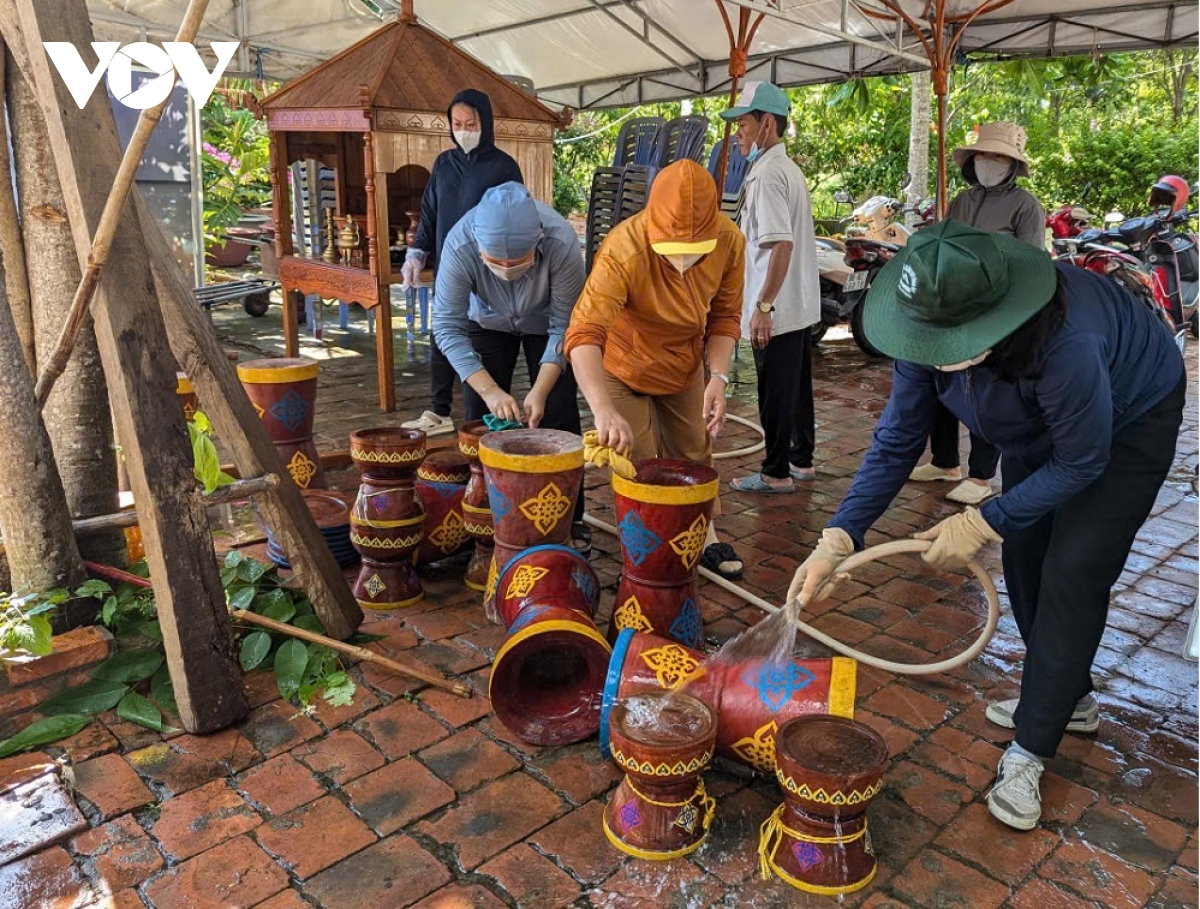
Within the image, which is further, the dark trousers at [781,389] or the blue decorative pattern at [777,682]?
the dark trousers at [781,389]

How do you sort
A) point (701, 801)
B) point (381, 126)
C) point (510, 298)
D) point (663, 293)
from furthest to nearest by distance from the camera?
point (381, 126), point (510, 298), point (663, 293), point (701, 801)

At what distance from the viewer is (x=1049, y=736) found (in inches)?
95.2

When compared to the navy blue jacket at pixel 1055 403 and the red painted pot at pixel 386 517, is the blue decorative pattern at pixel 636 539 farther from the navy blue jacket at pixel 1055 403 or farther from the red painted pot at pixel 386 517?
the red painted pot at pixel 386 517

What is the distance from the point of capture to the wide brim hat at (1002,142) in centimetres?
435

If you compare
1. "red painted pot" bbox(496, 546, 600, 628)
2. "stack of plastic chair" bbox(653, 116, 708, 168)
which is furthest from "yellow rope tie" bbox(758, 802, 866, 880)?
"stack of plastic chair" bbox(653, 116, 708, 168)

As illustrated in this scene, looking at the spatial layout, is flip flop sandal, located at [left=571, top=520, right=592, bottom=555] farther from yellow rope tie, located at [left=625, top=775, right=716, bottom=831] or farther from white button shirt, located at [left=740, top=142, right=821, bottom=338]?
yellow rope tie, located at [left=625, top=775, right=716, bottom=831]

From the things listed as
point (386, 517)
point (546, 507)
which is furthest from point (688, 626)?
point (386, 517)

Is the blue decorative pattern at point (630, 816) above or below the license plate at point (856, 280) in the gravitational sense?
below

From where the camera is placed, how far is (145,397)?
266 cm

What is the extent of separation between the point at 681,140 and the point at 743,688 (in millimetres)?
6609

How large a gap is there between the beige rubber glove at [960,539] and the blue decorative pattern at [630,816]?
907mm

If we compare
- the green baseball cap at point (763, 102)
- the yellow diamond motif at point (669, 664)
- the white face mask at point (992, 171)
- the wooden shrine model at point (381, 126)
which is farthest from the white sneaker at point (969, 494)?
the wooden shrine model at point (381, 126)

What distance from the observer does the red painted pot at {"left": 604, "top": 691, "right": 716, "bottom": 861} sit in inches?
84.4

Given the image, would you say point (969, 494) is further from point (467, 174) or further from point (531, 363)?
point (467, 174)
